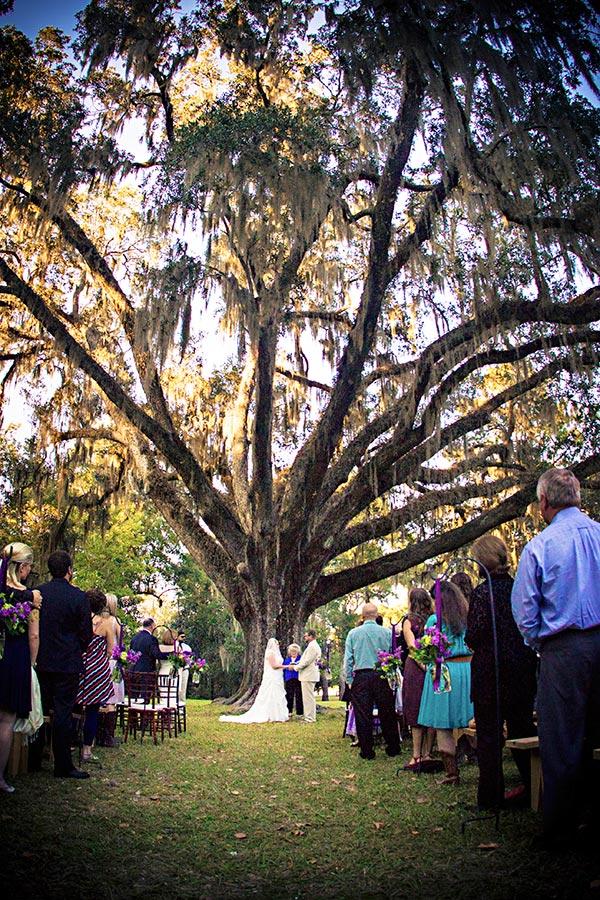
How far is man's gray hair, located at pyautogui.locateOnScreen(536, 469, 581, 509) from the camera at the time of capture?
3.59m

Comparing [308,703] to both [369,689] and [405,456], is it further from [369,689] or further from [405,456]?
[369,689]

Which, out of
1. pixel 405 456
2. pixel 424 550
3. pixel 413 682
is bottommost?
pixel 413 682

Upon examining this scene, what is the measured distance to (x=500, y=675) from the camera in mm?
4633

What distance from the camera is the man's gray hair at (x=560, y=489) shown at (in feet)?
11.8

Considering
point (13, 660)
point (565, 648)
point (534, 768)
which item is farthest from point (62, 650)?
point (565, 648)

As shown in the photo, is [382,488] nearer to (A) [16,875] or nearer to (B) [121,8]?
(B) [121,8]

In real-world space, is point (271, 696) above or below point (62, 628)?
below

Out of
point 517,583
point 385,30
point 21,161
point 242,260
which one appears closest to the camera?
point 517,583

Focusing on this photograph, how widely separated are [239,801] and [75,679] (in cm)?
166

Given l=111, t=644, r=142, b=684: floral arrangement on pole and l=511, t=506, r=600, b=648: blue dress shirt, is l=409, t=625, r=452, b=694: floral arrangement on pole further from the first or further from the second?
l=111, t=644, r=142, b=684: floral arrangement on pole

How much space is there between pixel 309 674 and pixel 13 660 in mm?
8963

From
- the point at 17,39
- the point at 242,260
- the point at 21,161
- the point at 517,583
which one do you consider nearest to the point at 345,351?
the point at 242,260

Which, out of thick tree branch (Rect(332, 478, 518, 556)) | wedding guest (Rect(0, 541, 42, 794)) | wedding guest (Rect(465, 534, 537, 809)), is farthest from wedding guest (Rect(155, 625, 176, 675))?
wedding guest (Rect(465, 534, 537, 809))

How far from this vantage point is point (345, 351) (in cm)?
1215
